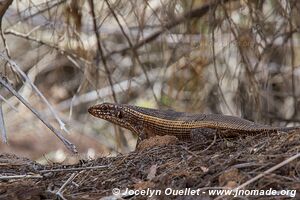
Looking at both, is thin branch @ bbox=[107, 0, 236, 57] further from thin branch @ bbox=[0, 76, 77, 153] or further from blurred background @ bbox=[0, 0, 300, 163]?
thin branch @ bbox=[0, 76, 77, 153]

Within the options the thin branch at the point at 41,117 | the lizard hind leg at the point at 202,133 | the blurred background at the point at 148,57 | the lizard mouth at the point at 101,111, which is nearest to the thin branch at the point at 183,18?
the blurred background at the point at 148,57

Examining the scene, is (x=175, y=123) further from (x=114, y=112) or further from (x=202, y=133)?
(x=114, y=112)

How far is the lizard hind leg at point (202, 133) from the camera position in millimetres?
5488

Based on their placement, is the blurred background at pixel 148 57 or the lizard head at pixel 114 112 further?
the blurred background at pixel 148 57

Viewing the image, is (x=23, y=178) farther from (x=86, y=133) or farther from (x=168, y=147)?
(x=86, y=133)

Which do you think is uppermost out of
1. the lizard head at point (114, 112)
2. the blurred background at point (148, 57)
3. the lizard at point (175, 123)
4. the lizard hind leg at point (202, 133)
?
the blurred background at point (148, 57)

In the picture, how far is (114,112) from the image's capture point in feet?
20.2

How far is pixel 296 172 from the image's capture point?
4145mm

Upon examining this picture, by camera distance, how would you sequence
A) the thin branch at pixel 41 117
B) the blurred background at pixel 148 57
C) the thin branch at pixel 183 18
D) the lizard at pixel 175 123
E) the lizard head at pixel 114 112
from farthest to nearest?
the thin branch at pixel 183 18
the blurred background at pixel 148 57
the lizard head at pixel 114 112
the lizard at pixel 175 123
the thin branch at pixel 41 117

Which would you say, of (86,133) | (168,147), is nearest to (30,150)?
(86,133)

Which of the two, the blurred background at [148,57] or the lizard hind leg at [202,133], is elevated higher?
the blurred background at [148,57]

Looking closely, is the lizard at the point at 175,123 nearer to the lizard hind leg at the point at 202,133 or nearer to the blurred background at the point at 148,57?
the lizard hind leg at the point at 202,133

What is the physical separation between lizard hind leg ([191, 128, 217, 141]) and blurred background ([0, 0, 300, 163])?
0.91 metres

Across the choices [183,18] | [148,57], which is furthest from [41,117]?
[183,18]
